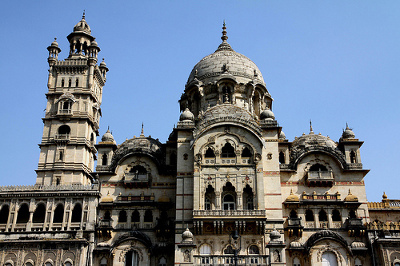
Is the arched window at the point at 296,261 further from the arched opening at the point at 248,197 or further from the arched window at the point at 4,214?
the arched window at the point at 4,214

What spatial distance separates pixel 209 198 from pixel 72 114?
721 inches

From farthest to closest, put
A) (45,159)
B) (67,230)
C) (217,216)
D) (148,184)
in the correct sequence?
(45,159) < (148,184) < (67,230) < (217,216)

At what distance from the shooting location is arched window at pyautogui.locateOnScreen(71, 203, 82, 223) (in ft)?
131

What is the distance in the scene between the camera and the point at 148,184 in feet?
135

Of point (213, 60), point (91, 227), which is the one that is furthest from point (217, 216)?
point (213, 60)

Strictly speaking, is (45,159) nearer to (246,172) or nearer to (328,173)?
(246,172)

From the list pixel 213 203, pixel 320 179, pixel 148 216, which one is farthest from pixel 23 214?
pixel 320 179

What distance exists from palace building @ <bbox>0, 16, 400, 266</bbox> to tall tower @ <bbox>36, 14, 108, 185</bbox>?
131 cm

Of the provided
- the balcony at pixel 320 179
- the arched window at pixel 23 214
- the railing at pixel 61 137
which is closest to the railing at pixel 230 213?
the balcony at pixel 320 179

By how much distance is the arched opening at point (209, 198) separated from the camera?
3747cm

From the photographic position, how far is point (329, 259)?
123 feet

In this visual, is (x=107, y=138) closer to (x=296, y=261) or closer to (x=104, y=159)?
(x=104, y=159)

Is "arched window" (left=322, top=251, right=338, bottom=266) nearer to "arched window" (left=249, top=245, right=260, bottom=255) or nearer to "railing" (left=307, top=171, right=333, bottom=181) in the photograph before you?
"arched window" (left=249, top=245, right=260, bottom=255)

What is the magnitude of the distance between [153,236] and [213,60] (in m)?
19.2
